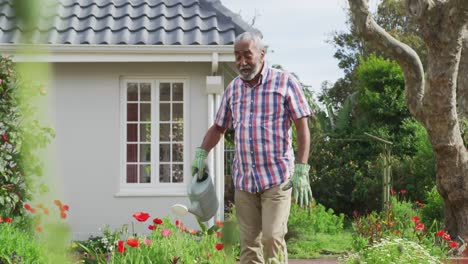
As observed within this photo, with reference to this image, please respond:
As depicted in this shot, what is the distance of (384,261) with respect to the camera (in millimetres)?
4906

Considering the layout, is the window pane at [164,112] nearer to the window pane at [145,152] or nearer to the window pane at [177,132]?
the window pane at [177,132]

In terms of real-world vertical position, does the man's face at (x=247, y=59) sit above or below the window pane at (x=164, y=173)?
above

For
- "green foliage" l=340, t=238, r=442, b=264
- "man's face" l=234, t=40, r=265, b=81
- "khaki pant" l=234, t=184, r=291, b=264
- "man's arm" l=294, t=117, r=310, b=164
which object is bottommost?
"green foliage" l=340, t=238, r=442, b=264

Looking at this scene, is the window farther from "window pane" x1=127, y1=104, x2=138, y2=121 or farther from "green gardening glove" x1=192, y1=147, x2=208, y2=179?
"green gardening glove" x1=192, y1=147, x2=208, y2=179

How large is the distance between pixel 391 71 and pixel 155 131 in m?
6.92

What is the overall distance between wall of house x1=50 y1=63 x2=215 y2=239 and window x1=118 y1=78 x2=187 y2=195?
4.9 inches

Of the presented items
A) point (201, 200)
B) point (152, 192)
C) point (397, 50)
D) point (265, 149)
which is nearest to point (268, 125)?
point (265, 149)

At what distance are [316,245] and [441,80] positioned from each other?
292cm

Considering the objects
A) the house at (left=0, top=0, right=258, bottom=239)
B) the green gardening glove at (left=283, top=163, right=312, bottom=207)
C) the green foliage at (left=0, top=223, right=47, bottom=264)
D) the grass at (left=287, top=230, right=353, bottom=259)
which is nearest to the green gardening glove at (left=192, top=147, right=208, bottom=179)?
the green gardening glove at (left=283, top=163, right=312, bottom=207)

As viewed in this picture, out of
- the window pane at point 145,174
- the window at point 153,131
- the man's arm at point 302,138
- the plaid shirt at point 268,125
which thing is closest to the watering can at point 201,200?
the plaid shirt at point 268,125

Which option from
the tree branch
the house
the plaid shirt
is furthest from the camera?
the house

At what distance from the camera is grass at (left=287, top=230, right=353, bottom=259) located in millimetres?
8602

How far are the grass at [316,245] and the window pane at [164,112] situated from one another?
2.36 meters

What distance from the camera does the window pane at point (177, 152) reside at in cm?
936
